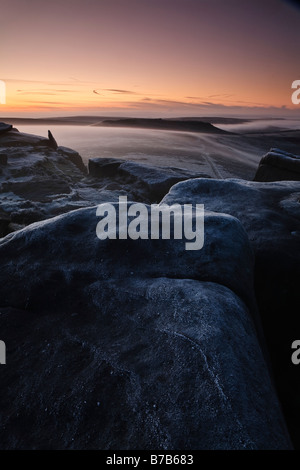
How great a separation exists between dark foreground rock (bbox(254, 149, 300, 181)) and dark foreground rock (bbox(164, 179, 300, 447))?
3.59 metres

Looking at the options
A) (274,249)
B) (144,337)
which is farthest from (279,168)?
(144,337)

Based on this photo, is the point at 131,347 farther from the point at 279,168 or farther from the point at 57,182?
the point at 57,182

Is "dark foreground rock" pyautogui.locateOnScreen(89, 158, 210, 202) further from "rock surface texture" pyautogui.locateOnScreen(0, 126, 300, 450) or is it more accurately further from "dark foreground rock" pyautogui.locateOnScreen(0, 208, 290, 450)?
"dark foreground rock" pyautogui.locateOnScreen(0, 208, 290, 450)

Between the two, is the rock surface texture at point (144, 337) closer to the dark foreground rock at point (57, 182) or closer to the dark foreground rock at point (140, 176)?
the dark foreground rock at point (57, 182)

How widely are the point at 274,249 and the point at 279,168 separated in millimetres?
5708

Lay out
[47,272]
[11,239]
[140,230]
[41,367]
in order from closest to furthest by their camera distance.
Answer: [41,367] → [47,272] → [140,230] → [11,239]

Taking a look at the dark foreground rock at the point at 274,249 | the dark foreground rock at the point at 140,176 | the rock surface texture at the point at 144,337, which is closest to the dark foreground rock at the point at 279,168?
the dark foreground rock at the point at 140,176

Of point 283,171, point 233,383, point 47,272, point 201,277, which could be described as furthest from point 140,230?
point 283,171

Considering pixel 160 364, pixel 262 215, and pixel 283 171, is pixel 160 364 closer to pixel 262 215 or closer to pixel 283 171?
pixel 262 215

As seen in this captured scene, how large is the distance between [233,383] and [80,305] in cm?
108

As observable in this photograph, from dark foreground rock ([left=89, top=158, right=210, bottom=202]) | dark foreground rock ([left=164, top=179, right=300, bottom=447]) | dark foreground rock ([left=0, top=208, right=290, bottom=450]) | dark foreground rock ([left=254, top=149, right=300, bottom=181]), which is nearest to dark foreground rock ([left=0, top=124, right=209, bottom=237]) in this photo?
dark foreground rock ([left=89, top=158, right=210, bottom=202])

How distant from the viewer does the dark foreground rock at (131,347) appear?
4.16 feet

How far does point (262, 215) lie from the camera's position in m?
3.39

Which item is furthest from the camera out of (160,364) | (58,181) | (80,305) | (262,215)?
(58,181)
